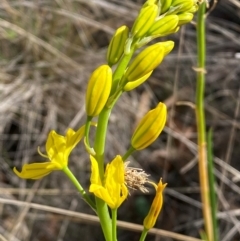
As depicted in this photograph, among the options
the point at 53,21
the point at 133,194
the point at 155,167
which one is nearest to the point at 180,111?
the point at 155,167

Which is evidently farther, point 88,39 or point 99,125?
point 88,39

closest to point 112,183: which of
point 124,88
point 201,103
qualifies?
point 124,88

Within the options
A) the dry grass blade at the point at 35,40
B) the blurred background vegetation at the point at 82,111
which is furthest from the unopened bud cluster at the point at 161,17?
the dry grass blade at the point at 35,40

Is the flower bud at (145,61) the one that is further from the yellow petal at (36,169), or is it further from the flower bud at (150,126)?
the yellow petal at (36,169)

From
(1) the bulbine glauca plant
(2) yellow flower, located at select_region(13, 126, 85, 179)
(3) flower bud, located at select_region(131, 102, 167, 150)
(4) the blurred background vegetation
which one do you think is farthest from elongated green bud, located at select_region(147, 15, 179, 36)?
(4) the blurred background vegetation

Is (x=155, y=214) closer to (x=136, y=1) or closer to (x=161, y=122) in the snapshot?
(x=161, y=122)

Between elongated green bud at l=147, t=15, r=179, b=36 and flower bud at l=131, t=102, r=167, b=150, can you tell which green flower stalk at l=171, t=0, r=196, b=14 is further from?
flower bud at l=131, t=102, r=167, b=150
